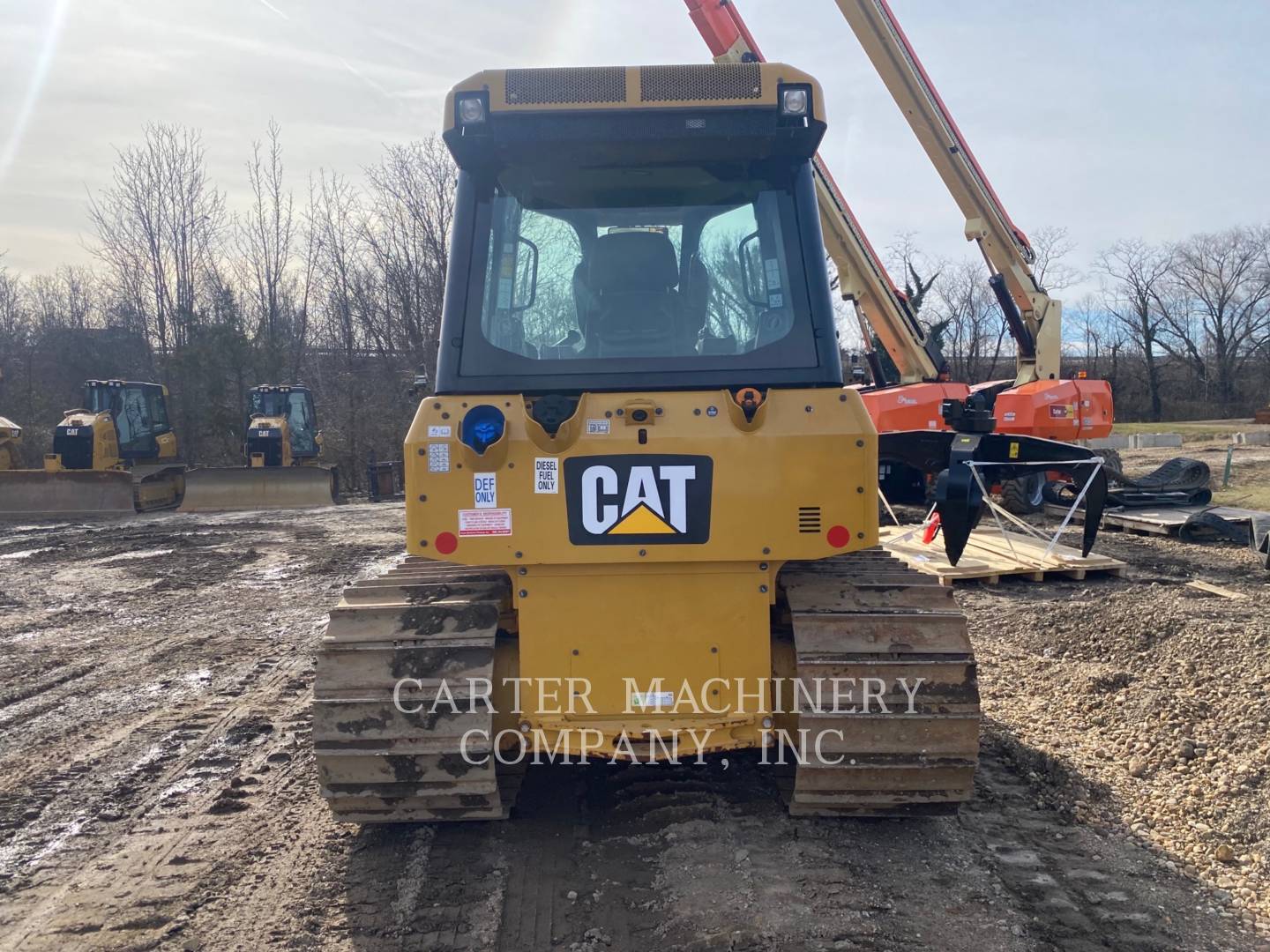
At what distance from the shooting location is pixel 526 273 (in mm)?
3633

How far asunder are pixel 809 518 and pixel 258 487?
17.6 metres

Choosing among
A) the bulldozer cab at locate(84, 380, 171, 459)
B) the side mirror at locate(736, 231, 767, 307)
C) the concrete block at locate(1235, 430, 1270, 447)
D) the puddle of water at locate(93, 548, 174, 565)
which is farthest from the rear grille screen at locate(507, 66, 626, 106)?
the concrete block at locate(1235, 430, 1270, 447)

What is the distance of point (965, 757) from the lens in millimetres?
3201

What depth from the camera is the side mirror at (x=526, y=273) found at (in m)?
3.62

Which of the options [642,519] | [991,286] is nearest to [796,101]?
[642,519]

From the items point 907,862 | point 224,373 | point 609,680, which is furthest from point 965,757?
point 224,373

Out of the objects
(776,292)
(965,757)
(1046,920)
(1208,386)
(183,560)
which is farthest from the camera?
(1208,386)

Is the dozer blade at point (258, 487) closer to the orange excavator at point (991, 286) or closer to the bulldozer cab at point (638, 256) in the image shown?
the orange excavator at point (991, 286)

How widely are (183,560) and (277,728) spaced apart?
7.71 m

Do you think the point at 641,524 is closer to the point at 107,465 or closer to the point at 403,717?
the point at 403,717

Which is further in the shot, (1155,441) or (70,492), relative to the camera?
(1155,441)

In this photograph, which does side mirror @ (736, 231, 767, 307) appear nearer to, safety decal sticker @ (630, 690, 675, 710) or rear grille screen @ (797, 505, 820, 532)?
rear grille screen @ (797, 505, 820, 532)

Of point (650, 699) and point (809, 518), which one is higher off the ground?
point (809, 518)

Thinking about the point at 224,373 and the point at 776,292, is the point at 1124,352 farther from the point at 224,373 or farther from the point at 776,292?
the point at 776,292
